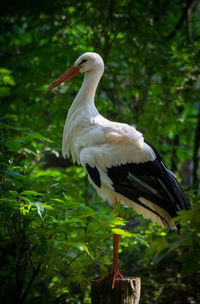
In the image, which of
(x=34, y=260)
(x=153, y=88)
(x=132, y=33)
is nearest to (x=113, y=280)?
(x=34, y=260)

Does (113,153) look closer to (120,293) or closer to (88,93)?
(88,93)

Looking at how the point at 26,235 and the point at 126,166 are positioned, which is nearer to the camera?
the point at 26,235

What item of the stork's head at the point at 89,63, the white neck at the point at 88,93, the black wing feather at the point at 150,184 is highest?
the stork's head at the point at 89,63

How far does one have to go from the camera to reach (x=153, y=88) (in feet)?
15.1

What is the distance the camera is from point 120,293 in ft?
8.54

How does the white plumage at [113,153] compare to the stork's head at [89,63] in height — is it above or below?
below

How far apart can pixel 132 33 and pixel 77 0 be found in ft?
2.51

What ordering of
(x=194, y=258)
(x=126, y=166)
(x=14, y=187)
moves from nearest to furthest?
(x=194, y=258)
(x=14, y=187)
(x=126, y=166)

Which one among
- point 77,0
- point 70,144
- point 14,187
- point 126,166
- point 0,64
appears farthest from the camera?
point 0,64

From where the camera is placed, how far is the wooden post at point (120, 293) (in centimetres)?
259

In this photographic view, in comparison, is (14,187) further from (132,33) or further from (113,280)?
(132,33)

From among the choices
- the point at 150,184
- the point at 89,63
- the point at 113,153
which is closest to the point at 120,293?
the point at 150,184

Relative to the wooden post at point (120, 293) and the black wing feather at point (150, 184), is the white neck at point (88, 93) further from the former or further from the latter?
the wooden post at point (120, 293)

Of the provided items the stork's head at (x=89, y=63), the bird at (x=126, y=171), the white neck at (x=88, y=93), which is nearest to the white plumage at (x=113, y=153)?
the bird at (x=126, y=171)
